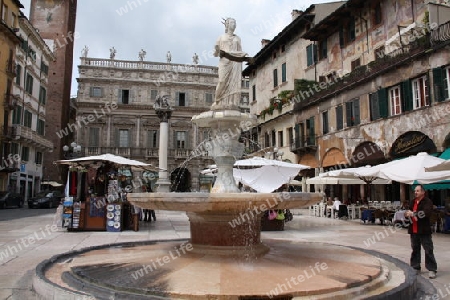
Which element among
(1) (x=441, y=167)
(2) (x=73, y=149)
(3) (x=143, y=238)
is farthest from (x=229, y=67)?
(2) (x=73, y=149)

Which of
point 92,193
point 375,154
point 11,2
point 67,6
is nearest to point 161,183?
point 92,193

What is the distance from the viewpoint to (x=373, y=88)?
21234mm

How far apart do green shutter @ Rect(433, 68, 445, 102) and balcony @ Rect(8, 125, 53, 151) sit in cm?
2932

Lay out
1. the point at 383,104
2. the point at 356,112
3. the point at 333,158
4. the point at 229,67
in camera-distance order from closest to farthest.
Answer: the point at 229,67 → the point at 383,104 → the point at 356,112 → the point at 333,158

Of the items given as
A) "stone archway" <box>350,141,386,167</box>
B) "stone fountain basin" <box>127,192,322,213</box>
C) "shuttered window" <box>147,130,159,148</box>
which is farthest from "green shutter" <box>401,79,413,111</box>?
"shuttered window" <box>147,130,159,148</box>

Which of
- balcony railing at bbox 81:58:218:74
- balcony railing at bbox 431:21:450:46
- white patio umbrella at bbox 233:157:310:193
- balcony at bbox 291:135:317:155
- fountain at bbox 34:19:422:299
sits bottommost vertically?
fountain at bbox 34:19:422:299

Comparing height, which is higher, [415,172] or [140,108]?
[140,108]

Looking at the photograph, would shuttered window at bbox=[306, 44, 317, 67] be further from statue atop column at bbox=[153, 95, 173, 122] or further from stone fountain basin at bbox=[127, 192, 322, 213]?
stone fountain basin at bbox=[127, 192, 322, 213]

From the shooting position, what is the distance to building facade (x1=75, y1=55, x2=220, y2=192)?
46.5 m

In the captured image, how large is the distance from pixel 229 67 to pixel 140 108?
135 feet

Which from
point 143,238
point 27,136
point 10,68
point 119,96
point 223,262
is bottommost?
point 143,238

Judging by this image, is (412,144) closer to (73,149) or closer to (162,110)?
(162,110)

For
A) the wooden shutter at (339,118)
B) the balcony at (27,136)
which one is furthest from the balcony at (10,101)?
the wooden shutter at (339,118)

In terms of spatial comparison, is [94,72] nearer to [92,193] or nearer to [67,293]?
[92,193]
